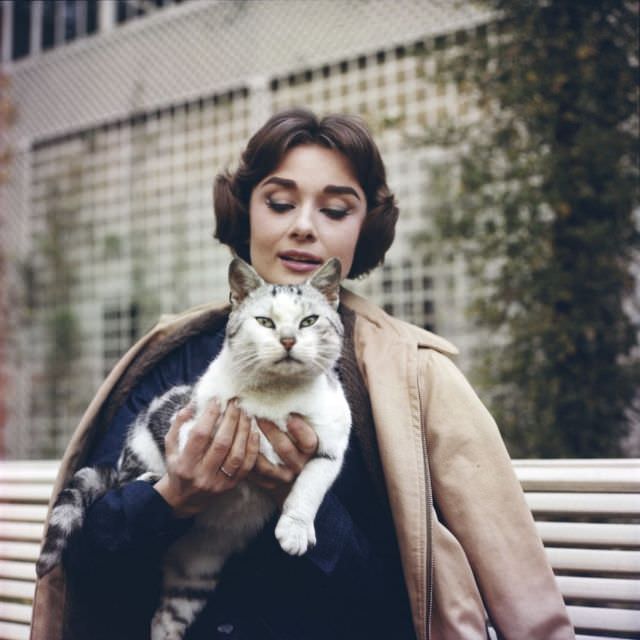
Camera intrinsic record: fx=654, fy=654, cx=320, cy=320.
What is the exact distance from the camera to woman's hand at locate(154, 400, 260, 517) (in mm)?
1322

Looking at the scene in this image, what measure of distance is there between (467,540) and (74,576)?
0.93 meters

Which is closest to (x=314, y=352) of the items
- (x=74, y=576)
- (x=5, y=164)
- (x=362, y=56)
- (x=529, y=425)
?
(x=74, y=576)

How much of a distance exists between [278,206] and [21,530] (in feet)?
5.29

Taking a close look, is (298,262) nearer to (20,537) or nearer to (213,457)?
(213,457)

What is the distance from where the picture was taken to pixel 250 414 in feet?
4.57

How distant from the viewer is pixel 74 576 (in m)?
1.56

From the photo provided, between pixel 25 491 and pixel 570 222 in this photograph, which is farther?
pixel 570 222

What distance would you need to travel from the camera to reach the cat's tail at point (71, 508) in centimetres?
145

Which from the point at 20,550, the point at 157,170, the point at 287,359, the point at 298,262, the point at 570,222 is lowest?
the point at 20,550

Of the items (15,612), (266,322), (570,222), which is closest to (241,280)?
(266,322)

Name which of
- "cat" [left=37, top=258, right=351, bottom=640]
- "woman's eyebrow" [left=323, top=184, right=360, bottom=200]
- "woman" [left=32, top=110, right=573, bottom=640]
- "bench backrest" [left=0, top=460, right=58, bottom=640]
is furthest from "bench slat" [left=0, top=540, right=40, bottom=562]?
"woman's eyebrow" [left=323, top=184, right=360, bottom=200]

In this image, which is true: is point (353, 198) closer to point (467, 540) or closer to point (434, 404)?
point (434, 404)

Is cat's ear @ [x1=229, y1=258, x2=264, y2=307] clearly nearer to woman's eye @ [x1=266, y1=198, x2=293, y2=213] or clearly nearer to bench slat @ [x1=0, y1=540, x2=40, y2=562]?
woman's eye @ [x1=266, y1=198, x2=293, y2=213]

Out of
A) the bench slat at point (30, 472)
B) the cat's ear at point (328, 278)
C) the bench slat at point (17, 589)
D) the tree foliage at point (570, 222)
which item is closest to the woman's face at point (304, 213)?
the cat's ear at point (328, 278)
